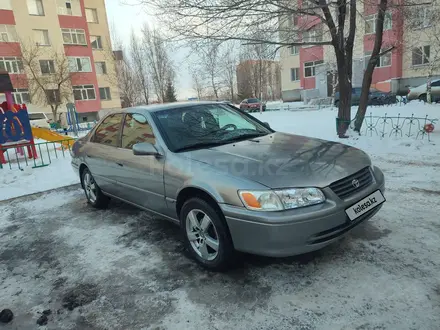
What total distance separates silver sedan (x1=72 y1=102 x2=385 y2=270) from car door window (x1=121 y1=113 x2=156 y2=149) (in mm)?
14

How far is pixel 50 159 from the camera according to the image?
30.9ft

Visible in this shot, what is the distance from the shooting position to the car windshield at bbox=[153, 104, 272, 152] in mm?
3447

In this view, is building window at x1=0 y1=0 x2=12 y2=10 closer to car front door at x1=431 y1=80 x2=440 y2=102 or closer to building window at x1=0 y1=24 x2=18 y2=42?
building window at x1=0 y1=24 x2=18 y2=42

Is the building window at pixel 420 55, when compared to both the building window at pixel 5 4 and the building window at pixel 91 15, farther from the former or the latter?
the building window at pixel 5 4

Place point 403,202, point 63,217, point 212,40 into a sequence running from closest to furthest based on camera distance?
point 403,202 < point 63,217 < point 212,40

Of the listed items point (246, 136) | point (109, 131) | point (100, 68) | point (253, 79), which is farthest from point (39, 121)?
point (253, 79)

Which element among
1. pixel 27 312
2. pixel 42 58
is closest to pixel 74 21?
pixel 42 58

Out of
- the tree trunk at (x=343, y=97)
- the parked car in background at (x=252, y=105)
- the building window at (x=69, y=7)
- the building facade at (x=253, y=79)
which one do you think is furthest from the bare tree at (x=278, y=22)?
the building window at (x=69, y=7)

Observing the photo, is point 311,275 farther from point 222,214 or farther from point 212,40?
point 212,40

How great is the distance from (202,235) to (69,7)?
1526 inches

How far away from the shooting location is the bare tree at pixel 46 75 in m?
28.6

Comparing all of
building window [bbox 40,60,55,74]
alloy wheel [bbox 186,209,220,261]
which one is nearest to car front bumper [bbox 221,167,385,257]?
alloy wheel [bbox 186,209,220,261]

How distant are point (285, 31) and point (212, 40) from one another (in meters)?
2.10

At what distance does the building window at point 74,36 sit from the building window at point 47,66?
303 centimetres
